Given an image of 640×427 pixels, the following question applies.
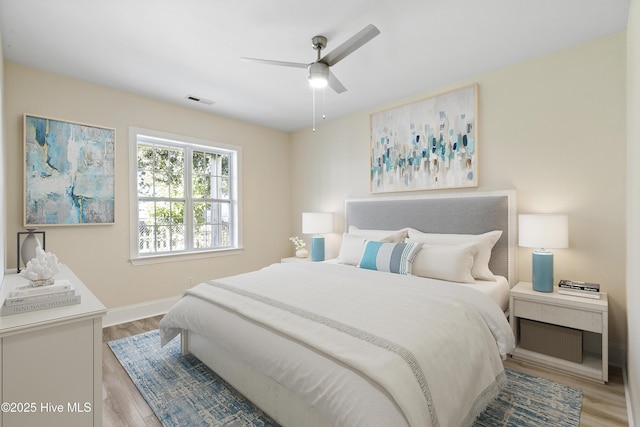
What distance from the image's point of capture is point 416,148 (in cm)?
357

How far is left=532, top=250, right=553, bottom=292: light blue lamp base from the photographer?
2.45m

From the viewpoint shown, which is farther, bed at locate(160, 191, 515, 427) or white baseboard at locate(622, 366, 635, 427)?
white baseboard at locate(622, 366, 635, 427)

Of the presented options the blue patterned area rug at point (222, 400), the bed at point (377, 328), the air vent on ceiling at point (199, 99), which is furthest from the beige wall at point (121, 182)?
the bed at point (377, 328)

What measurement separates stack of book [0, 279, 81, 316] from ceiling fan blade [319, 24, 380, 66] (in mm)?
2116

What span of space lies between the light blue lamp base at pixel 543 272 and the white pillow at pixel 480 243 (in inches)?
13.0

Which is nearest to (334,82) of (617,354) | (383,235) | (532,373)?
(383,235)

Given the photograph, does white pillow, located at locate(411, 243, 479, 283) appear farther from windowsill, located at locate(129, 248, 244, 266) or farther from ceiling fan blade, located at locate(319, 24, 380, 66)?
windowsill, located at locate(129, 248, 244, 266)

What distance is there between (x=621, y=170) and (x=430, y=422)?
2.53 m

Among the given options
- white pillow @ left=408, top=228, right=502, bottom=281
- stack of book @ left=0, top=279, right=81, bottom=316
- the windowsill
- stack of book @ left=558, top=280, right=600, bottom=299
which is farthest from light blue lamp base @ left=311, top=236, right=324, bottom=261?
stack of book @ left=0, top=279, right=81, bottom=316

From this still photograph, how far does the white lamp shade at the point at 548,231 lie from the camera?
239 centimetres

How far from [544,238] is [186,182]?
3.97m

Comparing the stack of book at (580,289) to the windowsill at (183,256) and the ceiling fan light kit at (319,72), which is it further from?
the windowsill at (183,256)

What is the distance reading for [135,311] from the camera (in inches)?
139

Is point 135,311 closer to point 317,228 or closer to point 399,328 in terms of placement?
point 317,228
